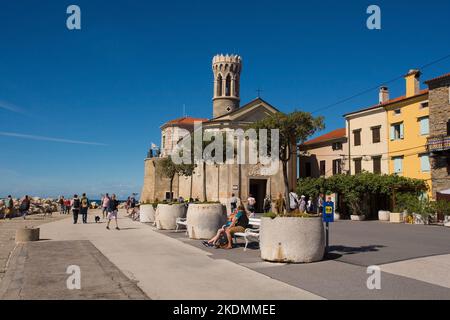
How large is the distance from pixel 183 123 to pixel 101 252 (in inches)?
1966

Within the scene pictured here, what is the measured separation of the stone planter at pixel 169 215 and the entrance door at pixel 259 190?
2428cm

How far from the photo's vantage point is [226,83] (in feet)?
180

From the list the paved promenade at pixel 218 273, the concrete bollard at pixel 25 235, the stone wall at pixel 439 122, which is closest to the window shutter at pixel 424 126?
the stone wall at pixel 439 122

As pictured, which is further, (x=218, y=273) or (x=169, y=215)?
(x=169, y=215)

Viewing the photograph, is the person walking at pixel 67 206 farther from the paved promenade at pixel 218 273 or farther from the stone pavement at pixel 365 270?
the stone pavement at pixel 365 270

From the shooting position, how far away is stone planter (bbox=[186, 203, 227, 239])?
1440 centimetres

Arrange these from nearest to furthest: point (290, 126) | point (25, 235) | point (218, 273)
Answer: point (218, 273) < point (290, 126) < point (25, 235)

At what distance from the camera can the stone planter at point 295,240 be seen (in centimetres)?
932

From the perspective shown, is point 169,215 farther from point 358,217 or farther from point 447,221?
point 358,217

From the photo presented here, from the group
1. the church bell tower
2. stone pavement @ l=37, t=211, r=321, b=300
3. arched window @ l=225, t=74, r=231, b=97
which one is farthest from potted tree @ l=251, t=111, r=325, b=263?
arched window @ l=225, t=74, r=231, b=97

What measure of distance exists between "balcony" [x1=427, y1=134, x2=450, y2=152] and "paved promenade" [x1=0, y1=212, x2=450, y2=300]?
655 inches

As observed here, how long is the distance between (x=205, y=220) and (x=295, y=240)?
5544mm

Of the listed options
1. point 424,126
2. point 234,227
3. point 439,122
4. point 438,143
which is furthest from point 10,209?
point 439,122

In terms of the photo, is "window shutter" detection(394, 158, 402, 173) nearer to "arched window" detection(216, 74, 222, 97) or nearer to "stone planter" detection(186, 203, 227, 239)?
"stone planter" detection(186, 203, 227, 239)
